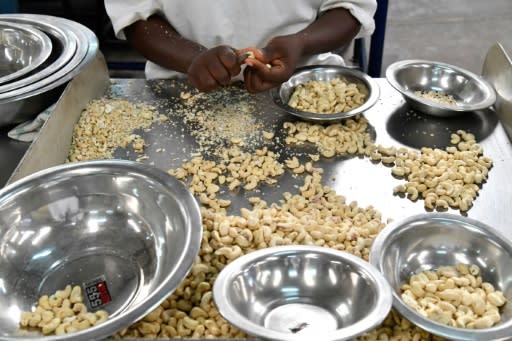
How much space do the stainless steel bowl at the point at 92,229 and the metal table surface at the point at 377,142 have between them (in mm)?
200

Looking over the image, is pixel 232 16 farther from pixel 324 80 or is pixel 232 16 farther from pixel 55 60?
pixel 55 60

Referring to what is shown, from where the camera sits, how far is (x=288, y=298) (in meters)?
0.94

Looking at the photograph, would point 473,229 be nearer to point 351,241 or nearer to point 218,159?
point 351,241

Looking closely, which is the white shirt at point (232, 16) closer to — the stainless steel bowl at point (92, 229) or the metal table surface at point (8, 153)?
the metal table surface at point (8, 153)

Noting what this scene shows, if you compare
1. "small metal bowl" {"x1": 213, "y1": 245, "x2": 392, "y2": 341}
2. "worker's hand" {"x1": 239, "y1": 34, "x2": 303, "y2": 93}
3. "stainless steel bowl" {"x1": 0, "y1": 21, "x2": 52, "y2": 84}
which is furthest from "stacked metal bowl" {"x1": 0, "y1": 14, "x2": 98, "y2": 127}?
"small metal bowl" {"x1": 213, "y1": 245, "x2": 392, "y2": 341}

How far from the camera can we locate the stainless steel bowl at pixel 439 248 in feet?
3.16

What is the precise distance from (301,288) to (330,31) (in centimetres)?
87

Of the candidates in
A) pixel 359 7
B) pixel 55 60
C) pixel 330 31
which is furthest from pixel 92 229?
pixel 359 7

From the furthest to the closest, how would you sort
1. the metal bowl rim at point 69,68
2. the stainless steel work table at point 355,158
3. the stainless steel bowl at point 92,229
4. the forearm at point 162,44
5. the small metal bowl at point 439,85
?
the forearm at point 162,44, the small metal bowl at point 439,85, the metal bowl rim at point 69,68, the stainless steel work table at point 355,158, the stainless steel bowl at point 92,229

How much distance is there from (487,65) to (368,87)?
1.16 feet

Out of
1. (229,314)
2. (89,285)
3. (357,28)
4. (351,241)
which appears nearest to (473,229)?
(351,241)

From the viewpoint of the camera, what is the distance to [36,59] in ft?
4.79

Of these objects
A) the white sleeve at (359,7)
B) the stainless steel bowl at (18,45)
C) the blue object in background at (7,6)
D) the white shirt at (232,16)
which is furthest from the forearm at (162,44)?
the blue object in background at (7,6)

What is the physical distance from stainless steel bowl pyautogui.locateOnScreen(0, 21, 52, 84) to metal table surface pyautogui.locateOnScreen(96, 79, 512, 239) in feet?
0.75
